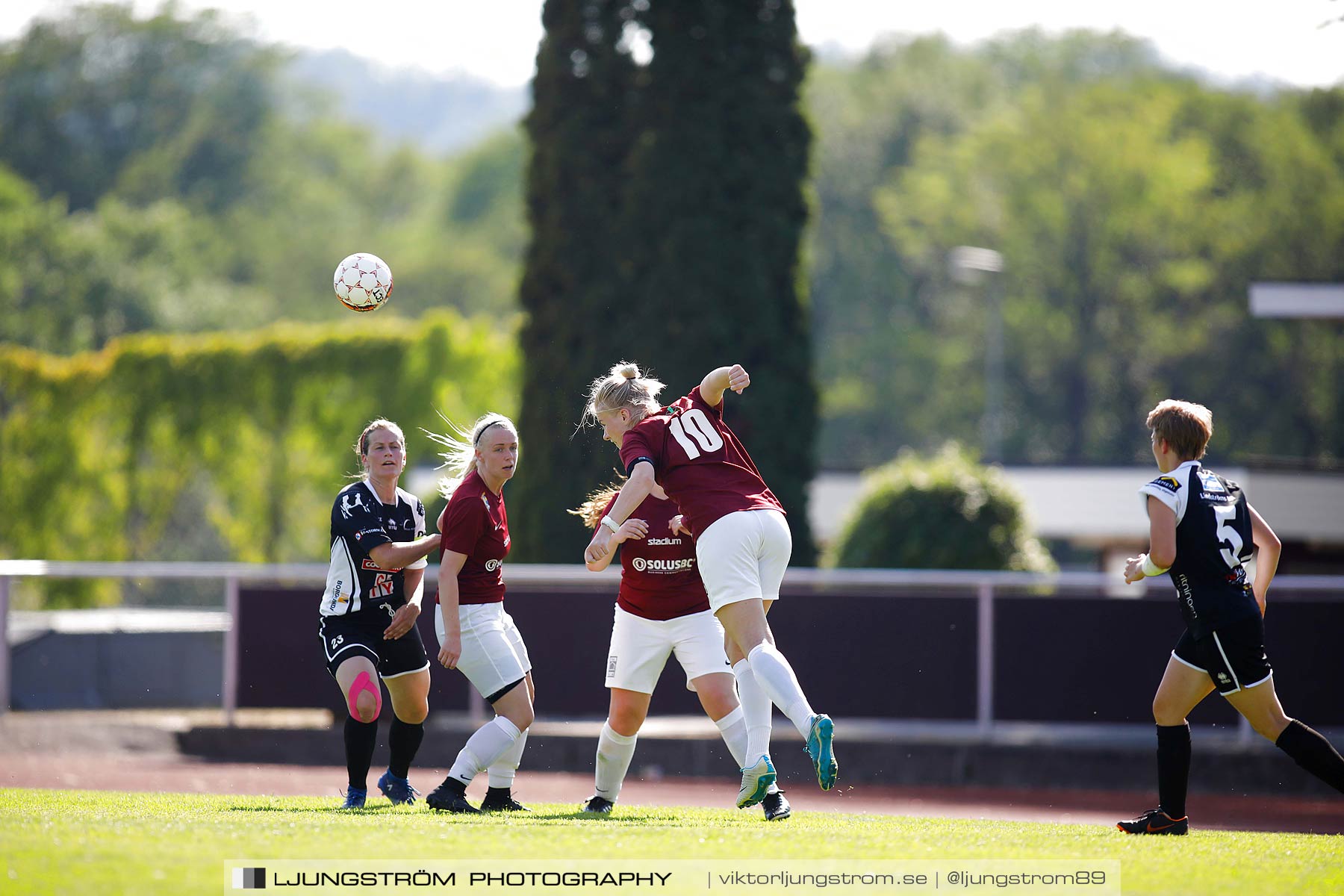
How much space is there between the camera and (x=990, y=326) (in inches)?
2170

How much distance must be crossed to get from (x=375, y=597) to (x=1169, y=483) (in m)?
3.81

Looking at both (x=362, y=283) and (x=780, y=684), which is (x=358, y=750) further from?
(x=362, y=283)

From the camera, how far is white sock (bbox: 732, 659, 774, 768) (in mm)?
6867

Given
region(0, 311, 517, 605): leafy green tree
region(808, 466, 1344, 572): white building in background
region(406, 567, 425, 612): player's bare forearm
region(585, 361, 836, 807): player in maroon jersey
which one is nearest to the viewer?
region(585, 361, 836, 807): player in maroon jersey

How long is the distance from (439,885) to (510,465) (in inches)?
107

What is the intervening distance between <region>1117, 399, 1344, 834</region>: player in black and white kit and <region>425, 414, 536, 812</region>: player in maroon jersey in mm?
2893

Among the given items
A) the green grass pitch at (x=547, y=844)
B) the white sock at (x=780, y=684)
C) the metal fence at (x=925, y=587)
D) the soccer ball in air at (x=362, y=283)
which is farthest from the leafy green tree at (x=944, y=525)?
the white sock at (x=780, y=684)

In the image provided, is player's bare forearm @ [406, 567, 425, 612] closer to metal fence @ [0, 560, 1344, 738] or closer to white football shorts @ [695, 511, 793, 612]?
white football shorts @ [695, 511, 793, 612]

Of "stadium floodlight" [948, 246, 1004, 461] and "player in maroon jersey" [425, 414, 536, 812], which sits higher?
"stadium floodlight" [948, 246, 1004, 461]

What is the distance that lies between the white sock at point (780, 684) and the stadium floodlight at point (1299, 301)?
11.5 m

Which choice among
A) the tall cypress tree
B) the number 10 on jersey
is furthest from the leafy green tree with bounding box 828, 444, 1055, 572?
A: the number 10 on jersey

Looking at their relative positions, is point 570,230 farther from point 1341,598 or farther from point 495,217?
point 495,217

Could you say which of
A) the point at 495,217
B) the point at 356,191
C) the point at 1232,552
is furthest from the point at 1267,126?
the point at 1232,552

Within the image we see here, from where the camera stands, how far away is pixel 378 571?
7574 mm
